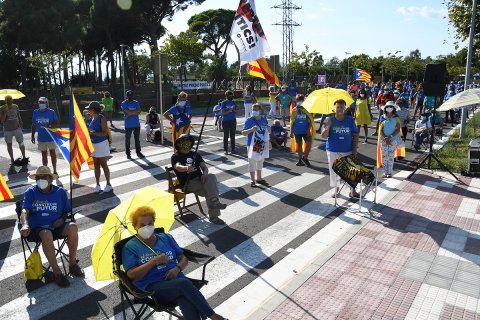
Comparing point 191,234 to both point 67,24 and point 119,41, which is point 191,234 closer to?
point 67,24

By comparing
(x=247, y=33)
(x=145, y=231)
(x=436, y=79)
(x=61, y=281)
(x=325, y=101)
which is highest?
(x=247, y=33)

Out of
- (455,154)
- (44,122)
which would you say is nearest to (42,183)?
(44,122)

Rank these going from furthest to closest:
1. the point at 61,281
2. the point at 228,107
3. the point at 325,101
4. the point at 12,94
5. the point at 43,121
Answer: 1. the point at 228,107
2. the point at 12,94
3. the point at 43,121
4. the point at 325,101
5. the point at 61,281

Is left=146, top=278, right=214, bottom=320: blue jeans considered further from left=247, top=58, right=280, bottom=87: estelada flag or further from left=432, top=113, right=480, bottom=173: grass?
left=432, top=113, right=480, bottom=173: grass

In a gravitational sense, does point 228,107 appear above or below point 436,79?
below

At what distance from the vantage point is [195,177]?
7613 millimetres

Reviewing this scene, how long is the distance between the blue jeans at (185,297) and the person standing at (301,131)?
8.16 metres

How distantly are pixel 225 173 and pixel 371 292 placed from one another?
6583 millimetres

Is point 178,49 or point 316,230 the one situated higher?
point 178,49

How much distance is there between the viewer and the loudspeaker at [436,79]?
10.6m

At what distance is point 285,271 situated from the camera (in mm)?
5660

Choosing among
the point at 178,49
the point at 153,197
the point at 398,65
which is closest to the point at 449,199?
the point at 153,197

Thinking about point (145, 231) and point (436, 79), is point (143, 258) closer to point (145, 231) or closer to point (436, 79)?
point (145, 231)

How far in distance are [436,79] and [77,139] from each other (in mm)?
8827
